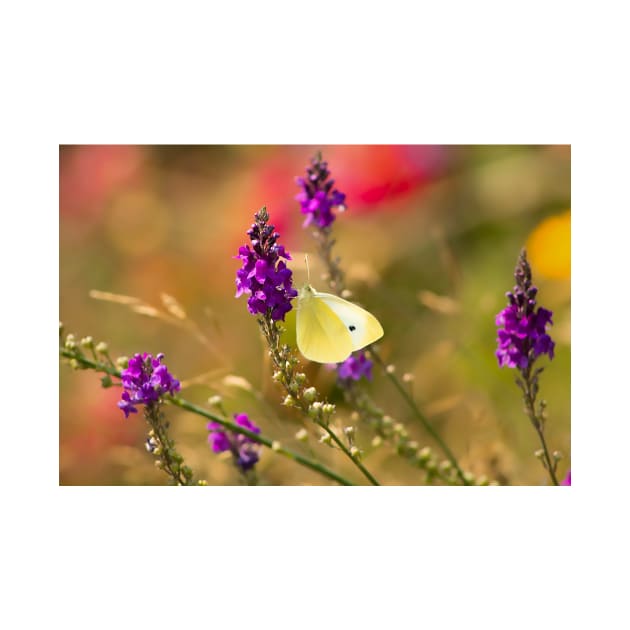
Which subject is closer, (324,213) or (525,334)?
(525,334)

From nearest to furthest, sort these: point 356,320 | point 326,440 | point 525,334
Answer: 1. point 326,440
2. point 525,334
3. point 356,320

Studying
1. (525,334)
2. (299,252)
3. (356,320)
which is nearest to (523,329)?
(525,334)

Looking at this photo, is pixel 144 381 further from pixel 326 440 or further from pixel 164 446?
pixel 326 440

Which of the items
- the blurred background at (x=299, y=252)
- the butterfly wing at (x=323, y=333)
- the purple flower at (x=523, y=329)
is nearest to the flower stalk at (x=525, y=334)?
the purple flower at (x=523, y=329)

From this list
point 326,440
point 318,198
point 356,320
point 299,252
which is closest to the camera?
point 326,440

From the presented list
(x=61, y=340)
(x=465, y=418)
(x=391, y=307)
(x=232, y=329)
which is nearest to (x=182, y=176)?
(x=232, y=329)

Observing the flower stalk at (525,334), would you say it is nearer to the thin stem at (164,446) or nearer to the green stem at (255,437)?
the green stem at (255,437)

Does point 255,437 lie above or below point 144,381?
below

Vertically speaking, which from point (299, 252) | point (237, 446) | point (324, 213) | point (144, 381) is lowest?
point (237, 446)

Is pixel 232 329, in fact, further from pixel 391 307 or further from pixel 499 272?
pixel 499 272
